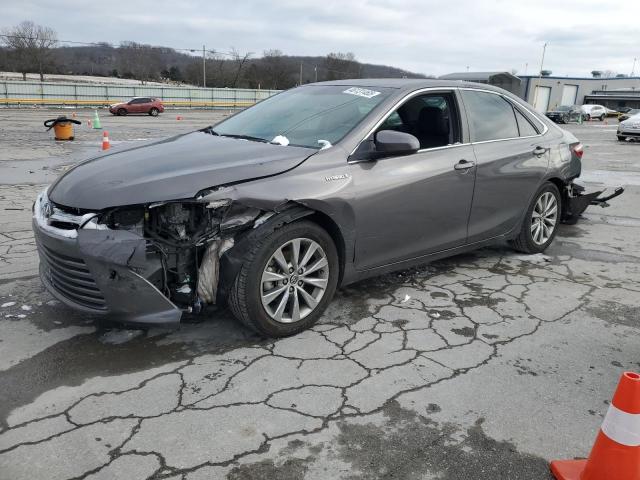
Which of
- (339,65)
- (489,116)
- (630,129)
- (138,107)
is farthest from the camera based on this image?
(339,65)

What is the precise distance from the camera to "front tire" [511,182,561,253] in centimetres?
522

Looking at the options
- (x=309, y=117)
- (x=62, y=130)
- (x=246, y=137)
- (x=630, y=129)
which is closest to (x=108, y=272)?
(x=246, y=137)

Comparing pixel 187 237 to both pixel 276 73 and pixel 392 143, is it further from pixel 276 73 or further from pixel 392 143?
pixel 276 73

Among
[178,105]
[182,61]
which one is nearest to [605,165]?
[178,105]

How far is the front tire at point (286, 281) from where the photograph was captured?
10.5 ft

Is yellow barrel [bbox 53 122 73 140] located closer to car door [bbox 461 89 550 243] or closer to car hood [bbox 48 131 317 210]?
car hood [bbox 48 131 317 210]

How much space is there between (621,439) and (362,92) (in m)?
3.03

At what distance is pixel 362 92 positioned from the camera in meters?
4.23

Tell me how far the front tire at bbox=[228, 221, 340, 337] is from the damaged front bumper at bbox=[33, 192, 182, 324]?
0.45 metres

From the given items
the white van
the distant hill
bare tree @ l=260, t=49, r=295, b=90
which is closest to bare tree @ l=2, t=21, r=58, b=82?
the distant hill

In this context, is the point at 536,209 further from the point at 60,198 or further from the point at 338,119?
the point at 60,198

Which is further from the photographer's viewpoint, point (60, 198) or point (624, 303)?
point (624, 303)

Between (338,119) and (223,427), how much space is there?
2.37m

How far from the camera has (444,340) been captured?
3.57 m
